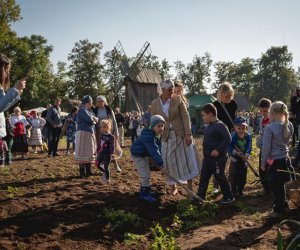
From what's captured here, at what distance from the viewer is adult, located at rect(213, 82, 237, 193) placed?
6531mm

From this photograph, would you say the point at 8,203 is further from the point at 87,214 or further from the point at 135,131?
the point at 135,131

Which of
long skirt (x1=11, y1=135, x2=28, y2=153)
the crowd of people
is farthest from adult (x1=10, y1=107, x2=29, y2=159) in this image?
the crowd of people

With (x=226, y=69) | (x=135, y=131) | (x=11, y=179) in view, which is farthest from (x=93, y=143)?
(x=226, y=69)

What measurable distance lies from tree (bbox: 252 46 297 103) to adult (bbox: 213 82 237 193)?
7527cm

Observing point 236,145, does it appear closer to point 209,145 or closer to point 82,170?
point 209,145

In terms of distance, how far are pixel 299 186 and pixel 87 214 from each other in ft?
13.3

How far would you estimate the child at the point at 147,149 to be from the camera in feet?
18.7

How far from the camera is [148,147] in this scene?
5.78 metres

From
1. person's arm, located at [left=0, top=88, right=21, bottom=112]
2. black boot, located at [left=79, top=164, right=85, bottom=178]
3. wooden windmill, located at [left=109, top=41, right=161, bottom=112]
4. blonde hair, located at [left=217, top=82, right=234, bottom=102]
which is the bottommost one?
black boot, located at [left=79, top=164, right=85, bottom=178]

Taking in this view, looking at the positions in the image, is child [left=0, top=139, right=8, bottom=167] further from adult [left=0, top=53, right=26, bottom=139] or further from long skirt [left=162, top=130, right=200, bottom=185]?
adult [left=0, top=53, right=26, bottom=139]

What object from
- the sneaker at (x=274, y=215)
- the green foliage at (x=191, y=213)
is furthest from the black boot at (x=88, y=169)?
the sneaker at (x=274, y=215)

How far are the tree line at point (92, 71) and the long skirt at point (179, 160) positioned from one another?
30514 millimetres

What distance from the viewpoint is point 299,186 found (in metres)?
6.76

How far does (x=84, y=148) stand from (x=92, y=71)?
5284cm
